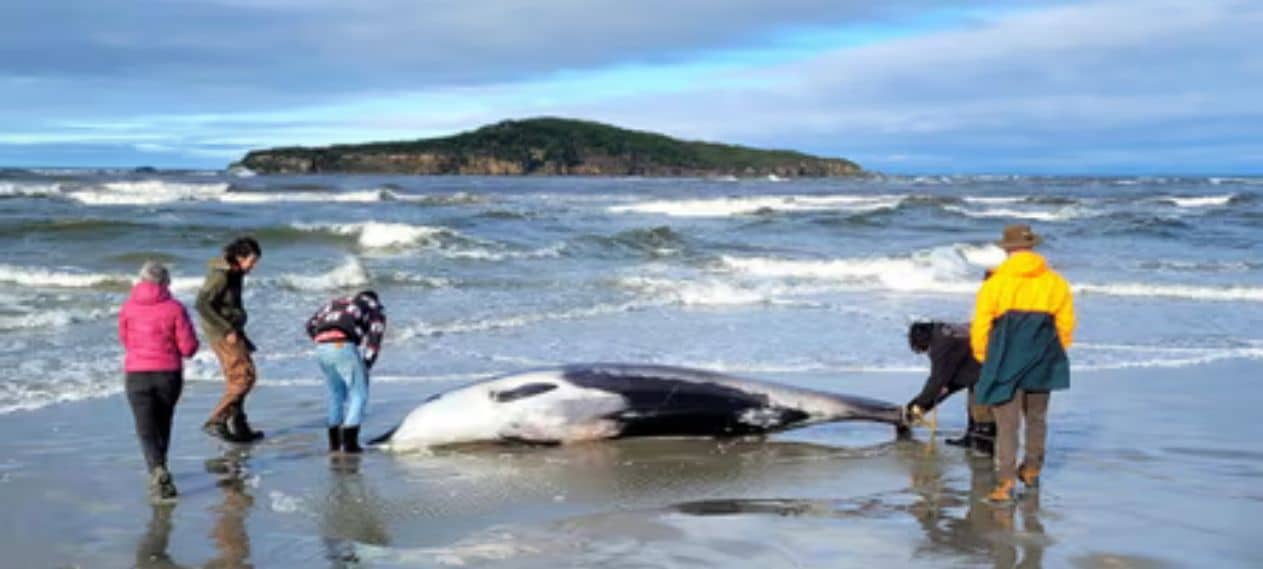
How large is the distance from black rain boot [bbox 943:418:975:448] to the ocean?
1.04ft

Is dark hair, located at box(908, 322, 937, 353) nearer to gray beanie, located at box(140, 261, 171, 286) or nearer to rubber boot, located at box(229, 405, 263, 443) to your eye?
rubber boot, located at box(229, 405, 263, 443)

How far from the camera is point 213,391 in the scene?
1166 cm

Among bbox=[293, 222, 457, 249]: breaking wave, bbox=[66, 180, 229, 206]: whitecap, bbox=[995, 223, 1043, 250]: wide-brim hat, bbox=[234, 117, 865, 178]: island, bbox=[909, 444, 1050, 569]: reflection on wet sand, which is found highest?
bbox=[234, 117, 865, 178]: island

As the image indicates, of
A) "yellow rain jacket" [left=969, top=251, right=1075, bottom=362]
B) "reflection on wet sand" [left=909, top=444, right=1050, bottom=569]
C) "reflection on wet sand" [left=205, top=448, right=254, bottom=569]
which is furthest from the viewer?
"yellow rain jacket" [left=969, top=251, right=1075, bottom=362]

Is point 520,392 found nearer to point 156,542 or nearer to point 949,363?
point 949,363

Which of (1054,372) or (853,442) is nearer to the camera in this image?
(1054,372)

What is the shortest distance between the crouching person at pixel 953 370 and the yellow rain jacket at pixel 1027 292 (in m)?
1.51

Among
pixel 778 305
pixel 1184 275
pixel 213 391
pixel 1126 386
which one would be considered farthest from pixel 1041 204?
pixel 213 391

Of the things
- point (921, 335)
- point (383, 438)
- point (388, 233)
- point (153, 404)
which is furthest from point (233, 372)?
point (388, 233)

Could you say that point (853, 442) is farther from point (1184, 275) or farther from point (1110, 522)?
point (1184, 275)

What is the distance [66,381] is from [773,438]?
265 inches

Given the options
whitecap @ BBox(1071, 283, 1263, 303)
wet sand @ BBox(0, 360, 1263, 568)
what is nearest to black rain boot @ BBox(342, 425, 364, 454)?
wet sand @ BBox(0, 360, 1263, 568)

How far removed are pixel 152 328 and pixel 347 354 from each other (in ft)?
5.70

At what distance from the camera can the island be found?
135500 mm
